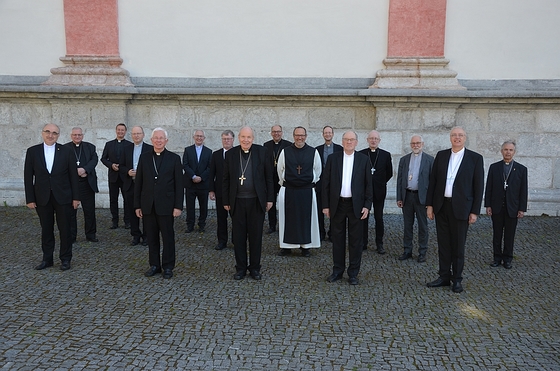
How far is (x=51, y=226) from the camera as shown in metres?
6.72

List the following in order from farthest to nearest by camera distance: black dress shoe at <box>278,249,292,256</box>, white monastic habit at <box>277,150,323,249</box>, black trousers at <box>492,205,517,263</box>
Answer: black dress shoe at <box>278,249,292,256</box> → white monastic habit at <box>277,150,323,249</box> → black trousers at <box>492,205,517,263</box>

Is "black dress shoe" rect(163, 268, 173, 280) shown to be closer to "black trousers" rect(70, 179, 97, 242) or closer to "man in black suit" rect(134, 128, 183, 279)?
"man in black suit" rect(134, 128, 183, 279)

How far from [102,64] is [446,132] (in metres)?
7.09

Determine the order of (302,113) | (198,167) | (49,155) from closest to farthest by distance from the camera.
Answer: (49,155) → (198,167) → (302,113)

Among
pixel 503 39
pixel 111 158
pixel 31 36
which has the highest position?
pixel 31 36

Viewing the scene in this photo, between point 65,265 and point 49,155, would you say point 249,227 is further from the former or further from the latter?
point 49,155

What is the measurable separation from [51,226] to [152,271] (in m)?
1.54

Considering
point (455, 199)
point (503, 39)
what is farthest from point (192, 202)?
point (503, 39)

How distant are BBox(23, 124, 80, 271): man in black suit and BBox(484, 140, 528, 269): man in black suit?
5.63m

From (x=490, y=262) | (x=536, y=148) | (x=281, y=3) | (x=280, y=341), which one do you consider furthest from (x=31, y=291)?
(x=536, y=148)

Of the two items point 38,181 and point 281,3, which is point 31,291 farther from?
point 281,3

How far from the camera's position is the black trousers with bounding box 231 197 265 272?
632 cm

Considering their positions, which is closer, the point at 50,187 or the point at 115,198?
the point at 50,187

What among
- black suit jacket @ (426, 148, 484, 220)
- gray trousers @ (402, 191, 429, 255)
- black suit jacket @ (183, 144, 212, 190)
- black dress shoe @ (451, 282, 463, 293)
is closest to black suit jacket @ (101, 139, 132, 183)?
black suit jacket @ (183, 144, 212, 190)
